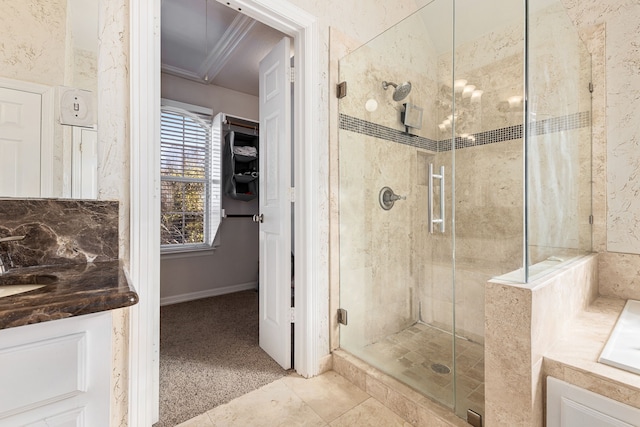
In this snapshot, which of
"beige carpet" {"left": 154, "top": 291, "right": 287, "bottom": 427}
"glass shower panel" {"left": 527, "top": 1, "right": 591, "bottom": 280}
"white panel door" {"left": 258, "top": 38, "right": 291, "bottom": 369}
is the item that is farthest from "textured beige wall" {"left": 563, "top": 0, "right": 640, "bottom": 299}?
"beige carpet" {"left": 154, "top": 291, "right": 287, "bottom": 427}

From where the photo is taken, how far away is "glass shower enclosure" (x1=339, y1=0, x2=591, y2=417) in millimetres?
1660

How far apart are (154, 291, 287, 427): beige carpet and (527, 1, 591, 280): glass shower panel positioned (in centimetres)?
168

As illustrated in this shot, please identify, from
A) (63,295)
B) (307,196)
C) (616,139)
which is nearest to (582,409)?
(307,196)

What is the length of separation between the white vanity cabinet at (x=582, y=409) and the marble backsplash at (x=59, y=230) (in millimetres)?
1780

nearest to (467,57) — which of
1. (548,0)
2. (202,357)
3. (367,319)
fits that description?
(548,0)

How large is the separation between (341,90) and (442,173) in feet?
2.85

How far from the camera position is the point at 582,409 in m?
0.97

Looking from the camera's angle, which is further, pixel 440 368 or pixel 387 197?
pixel 387 197

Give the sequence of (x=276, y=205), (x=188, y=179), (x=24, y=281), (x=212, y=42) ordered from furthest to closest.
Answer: (x=188, y=179), (x=212, y=42), (x=276, y=205), (x=24, y=281)

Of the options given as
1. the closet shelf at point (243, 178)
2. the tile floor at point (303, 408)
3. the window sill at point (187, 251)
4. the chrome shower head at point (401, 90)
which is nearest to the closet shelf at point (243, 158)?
the closet shelf at point (243, 178)

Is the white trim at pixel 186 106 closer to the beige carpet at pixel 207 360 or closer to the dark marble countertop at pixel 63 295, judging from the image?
the beige carpet at pixel 207 360

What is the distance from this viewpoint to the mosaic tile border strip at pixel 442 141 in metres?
1.86

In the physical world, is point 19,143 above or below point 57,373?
above

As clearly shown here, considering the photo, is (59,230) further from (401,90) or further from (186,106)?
(186,106)
